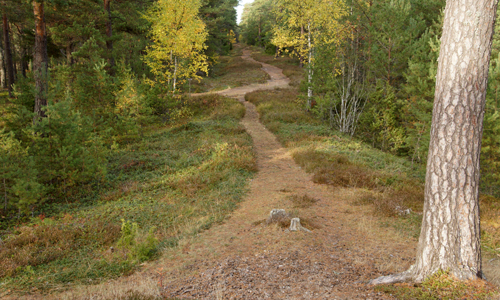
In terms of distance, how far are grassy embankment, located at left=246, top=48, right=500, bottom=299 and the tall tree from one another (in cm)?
43

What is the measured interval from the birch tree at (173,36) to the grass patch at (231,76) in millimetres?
11143

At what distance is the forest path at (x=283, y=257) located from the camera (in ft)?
15.6

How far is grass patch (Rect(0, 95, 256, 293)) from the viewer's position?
256 inches

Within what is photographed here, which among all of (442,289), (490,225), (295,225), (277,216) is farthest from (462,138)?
(490,225)

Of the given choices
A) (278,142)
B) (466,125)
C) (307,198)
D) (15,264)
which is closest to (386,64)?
(278,142)

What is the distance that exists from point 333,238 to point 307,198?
106 inches

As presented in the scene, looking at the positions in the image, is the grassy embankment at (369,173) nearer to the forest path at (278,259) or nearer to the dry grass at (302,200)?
the forest path at (278,259)

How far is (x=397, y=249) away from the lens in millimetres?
6461

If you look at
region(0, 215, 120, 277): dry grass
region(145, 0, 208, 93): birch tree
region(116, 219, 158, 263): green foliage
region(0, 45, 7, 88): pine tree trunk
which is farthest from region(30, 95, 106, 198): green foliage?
region(0, 45, 7, 88): pine tree trunk

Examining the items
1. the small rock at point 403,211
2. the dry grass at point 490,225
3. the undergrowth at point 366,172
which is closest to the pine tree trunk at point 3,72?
the undergrowth at point 366,172

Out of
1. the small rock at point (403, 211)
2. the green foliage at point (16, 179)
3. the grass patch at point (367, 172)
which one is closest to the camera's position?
the grass patch at point (367, 172)

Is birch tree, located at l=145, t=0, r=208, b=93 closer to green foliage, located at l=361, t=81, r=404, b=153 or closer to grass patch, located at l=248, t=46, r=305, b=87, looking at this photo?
green foliage, located at l=361, t=81, r=404, b=153

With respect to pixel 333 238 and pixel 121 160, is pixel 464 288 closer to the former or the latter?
pixel 333 238

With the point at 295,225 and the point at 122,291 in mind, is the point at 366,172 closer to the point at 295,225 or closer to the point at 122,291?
the point at 295,225
